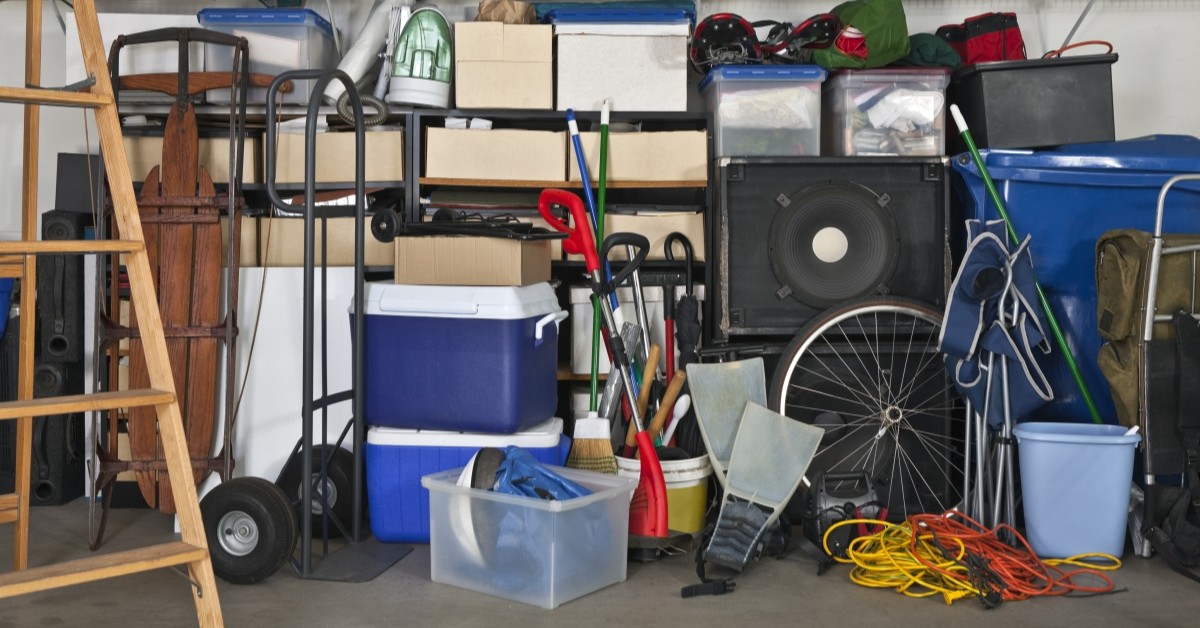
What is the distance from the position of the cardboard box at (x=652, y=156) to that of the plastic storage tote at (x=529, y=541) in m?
1.21

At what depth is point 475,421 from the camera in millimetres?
3031

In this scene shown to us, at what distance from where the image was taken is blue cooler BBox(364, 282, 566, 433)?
3.00m

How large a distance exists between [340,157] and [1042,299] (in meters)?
2.28

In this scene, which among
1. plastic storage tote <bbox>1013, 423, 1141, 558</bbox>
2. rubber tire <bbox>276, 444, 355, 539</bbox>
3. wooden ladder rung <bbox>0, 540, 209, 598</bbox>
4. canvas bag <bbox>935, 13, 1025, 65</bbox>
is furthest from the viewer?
canvas bag <bbox>935, 13, 1025, 65</bbox>

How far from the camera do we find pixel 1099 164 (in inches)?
134

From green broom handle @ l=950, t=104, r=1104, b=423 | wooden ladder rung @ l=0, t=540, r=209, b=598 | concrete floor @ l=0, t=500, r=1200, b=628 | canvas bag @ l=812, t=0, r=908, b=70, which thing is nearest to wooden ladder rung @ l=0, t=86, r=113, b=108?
wooden ladder rung @ l=0, t=540, r=209, b=598

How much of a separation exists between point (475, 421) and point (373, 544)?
48 cm

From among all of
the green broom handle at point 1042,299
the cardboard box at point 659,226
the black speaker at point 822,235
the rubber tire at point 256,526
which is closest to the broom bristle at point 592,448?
the black speaker at point 822,235

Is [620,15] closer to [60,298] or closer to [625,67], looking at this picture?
[625,67]

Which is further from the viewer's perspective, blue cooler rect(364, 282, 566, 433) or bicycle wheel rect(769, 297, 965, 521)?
bicycle wheel rect(769, 297, 965, 521)

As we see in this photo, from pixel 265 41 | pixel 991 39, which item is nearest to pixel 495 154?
pixel 265 41

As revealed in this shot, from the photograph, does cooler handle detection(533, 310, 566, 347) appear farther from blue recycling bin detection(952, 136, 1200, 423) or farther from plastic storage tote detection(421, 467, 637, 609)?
blue recycling bin detection(952, 136, 1200, 423)

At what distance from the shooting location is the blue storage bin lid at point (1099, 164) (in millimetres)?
3363

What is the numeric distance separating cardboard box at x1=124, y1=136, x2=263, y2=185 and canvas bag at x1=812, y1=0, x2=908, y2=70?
1942 millimetres
